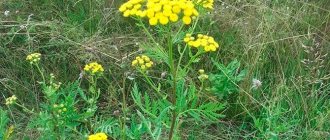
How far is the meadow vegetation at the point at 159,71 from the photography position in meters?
2.31

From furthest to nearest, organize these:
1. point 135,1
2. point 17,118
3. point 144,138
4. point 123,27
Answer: point 123,27 < point 17,118 < point 144,138 < point 135,1

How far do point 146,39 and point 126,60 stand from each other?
16.9 inches

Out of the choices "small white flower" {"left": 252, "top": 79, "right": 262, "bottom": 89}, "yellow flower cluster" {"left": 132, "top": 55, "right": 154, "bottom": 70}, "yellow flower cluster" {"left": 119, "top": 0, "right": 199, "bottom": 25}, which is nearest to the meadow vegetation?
"small white flower" {"left": 252, "top": 79, "right": 262, "bottom": 89}

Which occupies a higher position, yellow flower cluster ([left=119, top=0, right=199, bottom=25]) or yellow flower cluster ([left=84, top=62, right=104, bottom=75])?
yellow flower cluster ([left=119, top=0, right=199, bottom=25])

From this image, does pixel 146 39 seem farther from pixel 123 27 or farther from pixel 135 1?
pixel 135 1

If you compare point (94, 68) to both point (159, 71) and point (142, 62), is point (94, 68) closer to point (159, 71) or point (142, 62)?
point (142, 62)

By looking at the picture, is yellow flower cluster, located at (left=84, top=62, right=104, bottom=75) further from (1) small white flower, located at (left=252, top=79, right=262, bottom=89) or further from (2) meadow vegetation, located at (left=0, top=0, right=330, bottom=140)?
(1) small white flower, located at (left=252, top=79, right=262, bottom=89)

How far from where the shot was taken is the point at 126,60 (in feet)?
9.05

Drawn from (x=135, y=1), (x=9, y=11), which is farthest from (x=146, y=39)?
(x=135, y=1)

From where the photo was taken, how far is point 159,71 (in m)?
2.91

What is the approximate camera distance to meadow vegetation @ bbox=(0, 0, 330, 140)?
7.57 ft

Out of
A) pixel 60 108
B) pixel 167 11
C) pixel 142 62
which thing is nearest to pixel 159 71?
pixel 60 108

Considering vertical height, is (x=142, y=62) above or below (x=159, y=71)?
above

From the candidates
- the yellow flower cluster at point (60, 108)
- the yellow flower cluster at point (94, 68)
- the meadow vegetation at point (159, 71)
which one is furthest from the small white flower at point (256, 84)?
the yellow flower cluster at point (60, 108)
